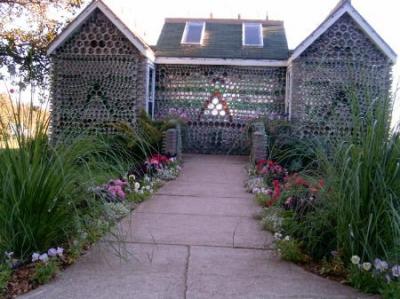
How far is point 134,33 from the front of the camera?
14258 millimetres

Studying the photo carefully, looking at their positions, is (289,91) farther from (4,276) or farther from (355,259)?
(4,276)

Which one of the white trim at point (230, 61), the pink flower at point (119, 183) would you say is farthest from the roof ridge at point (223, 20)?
the pink flower at point (119, 183)

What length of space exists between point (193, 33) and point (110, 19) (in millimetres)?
4028

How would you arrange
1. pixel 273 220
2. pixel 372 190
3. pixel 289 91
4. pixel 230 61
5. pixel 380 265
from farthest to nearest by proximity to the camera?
1. pixel 230 61
2. pixel 289 91
3. pixel 273 220
4. pixel 372 190
5. pixel 380 265

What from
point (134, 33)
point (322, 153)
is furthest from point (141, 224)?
point (134, 33)

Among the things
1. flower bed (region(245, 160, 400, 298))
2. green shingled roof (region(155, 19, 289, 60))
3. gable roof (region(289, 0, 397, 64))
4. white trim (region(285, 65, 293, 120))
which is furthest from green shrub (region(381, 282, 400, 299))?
green shingled roof (region(155, 19, 289, 60))

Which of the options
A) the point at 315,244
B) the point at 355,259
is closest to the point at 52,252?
the point at 315,244

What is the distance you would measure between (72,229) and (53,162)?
2.34 ft

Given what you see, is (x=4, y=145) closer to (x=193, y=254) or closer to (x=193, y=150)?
(x=193, y=254)

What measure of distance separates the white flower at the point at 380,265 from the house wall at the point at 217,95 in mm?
11795

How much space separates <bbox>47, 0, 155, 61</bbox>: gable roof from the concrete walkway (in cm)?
801

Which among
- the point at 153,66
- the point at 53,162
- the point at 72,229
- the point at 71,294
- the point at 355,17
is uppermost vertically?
the point at 355,17

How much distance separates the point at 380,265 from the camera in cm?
379

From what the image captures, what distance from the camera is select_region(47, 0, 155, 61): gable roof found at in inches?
559
